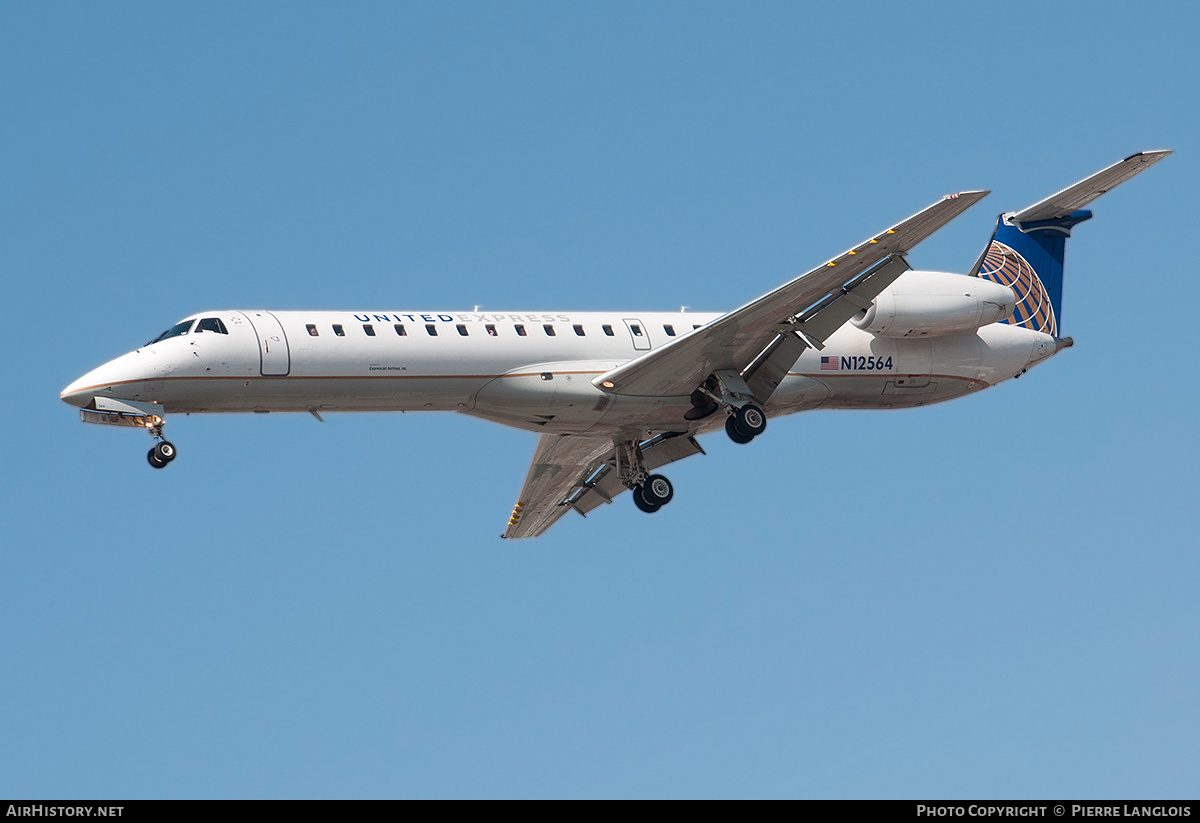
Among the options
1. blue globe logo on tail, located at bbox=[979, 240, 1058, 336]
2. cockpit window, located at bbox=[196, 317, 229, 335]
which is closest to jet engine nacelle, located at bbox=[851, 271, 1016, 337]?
blue globe logo on tail, located at bbox=[979, 240, 1058, 336]

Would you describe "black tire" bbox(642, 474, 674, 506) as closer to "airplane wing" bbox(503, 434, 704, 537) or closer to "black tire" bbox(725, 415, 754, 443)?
"airplane wing" bbox(503, 434, 704, 537)

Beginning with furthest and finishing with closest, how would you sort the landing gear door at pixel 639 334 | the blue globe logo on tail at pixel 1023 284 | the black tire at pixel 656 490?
the blue globe logo on tail at pixel 1023 284, the black tire at pixel 656 490, the landing gear door at pixel 639 334

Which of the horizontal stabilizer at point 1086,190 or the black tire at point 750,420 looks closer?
the horizontal stabilizer at point 1086,190

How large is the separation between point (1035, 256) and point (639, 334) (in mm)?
9373

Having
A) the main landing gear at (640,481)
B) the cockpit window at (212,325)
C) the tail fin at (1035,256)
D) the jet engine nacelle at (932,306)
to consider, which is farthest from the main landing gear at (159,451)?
the tail fin at (1035,256)

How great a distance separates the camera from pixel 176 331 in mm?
26984

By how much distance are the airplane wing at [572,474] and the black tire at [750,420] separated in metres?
2.59

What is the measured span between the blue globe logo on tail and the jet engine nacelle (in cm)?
206

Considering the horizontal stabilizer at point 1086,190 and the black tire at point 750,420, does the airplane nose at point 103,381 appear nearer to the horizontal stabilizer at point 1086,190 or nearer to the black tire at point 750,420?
the black tire at point 750,420

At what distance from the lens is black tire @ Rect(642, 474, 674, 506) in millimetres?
31719

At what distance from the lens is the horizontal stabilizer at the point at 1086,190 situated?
28859 mm
